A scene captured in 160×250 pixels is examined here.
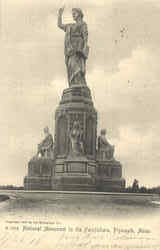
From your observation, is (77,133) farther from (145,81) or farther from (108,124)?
(145,81)

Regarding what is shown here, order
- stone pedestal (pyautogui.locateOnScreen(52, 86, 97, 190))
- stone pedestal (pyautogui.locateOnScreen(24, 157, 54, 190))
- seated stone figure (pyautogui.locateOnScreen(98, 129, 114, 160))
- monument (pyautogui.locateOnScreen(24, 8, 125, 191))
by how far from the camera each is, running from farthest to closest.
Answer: seated stone figure (pyautogui.locateOnScreen(98, 129, 114, 160)) → stone pedestal (pyautogui.locateOnScreen(24, 157, 54, 190)) → monument (pyautogui.locateOnScreen(24, 8, 125, 191)) → stone pedestal (pyautogui.locateOnScreen(52, 86, 97, 190))

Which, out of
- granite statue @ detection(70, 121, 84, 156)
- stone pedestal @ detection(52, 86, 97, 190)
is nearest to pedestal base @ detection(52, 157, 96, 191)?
stone pedestal @ detection(52, 86, 97, 190)

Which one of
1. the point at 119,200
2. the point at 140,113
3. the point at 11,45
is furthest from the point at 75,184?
the point at 11,45

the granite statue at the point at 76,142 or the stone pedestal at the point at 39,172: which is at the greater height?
the granite statue at the point at 76,142

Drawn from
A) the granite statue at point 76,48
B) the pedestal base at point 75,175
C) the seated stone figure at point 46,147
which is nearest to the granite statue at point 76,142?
the pedestal base at point 75,175

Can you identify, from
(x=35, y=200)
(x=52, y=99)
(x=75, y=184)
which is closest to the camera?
(x=35, y=200)

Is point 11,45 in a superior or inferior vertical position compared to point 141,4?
inferior

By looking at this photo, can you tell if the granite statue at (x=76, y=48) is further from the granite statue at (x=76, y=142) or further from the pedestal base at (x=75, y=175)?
the pedestal base at (x=75, y=175)

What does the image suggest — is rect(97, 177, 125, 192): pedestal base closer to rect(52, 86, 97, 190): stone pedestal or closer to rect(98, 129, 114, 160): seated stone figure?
rect(52, 86, 97, 190): stone pedestal
